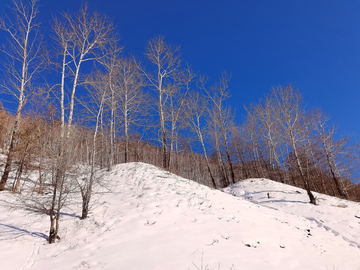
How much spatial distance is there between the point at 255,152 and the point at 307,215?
64.2 ft

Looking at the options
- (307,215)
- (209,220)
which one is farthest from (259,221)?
(307,215)

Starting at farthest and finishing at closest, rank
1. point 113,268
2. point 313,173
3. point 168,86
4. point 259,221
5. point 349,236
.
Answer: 1. point 313,173
2. point 168,86
3. point 349,236
4. point 259,221
5. point 113,268

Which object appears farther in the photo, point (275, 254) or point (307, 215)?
point (307, 215)

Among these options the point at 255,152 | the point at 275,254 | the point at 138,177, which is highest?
the point at 255,152

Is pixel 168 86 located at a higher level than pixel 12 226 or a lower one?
higher

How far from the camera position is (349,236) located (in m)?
7.27

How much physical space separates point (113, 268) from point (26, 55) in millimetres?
13250

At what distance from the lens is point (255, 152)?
2869 centimetres

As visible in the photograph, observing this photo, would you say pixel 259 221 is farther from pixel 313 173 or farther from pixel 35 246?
pixel 313 173

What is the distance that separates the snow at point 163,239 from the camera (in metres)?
3.74

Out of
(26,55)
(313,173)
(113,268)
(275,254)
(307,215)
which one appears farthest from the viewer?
(313,173)

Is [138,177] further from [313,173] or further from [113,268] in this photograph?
[313,173]

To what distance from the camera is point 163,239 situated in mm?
4578

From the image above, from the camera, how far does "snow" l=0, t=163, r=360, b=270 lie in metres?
3.74
